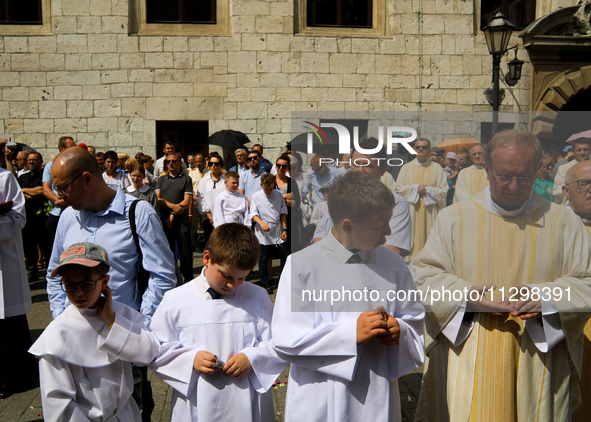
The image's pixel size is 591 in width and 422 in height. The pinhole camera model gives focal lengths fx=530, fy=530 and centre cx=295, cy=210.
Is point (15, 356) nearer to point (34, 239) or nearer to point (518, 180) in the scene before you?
point (518, 180)

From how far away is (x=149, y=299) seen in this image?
2879mm

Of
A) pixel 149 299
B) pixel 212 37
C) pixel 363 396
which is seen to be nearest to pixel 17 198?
pixel 149 299

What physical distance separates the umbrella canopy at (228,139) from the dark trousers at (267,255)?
4694 mm

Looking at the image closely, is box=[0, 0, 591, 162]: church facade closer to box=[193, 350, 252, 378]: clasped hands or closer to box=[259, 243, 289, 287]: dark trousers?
box=[259, 243, 289, 287]: dark trousers

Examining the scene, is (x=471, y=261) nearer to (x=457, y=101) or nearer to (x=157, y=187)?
(x=157, y=187)

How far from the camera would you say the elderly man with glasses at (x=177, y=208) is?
7.75m

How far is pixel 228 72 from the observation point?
13.2 metres

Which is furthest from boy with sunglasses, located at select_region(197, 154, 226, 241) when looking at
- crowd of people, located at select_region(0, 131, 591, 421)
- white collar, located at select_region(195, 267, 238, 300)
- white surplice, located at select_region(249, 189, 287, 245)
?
white collar, located at select_region(195, 267, 238, 300)

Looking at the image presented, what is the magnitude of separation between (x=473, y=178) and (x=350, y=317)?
0.93 m

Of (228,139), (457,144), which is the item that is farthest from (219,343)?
(228,139)

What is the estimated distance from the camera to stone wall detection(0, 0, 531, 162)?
12.8m

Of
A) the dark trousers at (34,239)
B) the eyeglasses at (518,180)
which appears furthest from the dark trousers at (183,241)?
the eyeglasses at (518,180)

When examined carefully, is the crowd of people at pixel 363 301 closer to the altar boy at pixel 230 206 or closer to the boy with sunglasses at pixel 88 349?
the boy with sunglasses at pixel 88 349

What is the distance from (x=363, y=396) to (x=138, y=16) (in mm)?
12743
